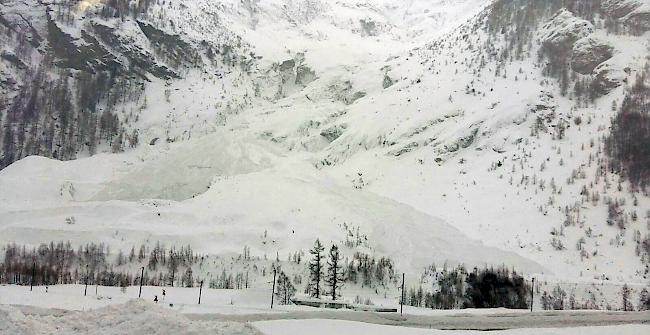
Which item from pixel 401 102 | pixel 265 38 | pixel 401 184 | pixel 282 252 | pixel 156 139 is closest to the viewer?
pixel 282 252

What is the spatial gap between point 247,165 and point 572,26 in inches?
2285

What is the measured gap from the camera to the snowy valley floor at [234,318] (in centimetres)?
2391

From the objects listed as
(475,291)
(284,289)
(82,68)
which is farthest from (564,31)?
(82,68)

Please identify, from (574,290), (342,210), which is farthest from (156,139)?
(574,290)

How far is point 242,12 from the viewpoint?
171 metres

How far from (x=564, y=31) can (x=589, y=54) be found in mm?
6594

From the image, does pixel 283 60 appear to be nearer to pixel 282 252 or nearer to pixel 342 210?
pixel 342 210

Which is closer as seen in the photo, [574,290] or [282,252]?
[574,290]

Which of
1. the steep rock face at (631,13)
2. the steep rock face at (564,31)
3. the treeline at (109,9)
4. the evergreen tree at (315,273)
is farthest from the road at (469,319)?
the treeline at (109,9)

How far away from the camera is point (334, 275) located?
57719 mm

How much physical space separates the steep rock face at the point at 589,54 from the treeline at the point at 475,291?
163 feet

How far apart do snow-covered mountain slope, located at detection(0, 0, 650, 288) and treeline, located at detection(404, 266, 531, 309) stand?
510cm

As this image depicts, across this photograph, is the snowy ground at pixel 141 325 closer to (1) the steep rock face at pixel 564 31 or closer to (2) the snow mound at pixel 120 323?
(2) the snow mound at pixel 120 323

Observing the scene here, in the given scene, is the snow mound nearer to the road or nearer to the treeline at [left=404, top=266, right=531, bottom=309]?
the road
